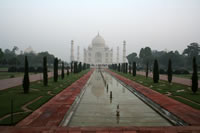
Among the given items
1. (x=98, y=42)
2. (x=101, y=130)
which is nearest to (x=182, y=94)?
(x=101, y=130)

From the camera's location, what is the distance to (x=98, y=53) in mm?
77750

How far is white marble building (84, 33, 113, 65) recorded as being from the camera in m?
77.0

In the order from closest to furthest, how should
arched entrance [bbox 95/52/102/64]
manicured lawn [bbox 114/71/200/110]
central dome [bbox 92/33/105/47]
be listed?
manicured lawn [bbox 114/71/200/110] → central dome [bbox 92/33/105/47] → arched entrance [bbox 95/52/102/64]

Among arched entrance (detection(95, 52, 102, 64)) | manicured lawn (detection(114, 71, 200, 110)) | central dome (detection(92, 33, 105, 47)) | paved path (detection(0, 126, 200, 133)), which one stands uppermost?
central dome (detection(92, 33, 105, 47))

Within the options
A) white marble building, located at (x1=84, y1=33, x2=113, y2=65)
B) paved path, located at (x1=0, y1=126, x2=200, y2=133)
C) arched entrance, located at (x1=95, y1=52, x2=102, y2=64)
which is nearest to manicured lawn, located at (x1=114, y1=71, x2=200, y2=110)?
paved path, located at (x1=0, y1=126, x2=200, y2=133)

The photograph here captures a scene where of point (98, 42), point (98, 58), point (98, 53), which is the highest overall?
point (98, 42)

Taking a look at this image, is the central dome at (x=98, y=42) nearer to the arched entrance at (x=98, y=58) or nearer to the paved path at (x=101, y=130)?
the arched entrance at (x=98, y=58)

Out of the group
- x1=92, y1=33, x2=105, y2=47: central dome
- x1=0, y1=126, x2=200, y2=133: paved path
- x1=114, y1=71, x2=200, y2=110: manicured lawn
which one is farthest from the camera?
x1=92, y1=33, x2=105, y2=47: central dome

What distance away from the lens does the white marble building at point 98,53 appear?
253 feet

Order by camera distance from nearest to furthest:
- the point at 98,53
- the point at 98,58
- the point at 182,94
A: the point at 182,94
the point at 98,53
the point at 98,58

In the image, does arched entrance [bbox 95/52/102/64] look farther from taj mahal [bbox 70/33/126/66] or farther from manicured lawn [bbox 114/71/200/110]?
manicured lawn [bbox 114/71/200/110]

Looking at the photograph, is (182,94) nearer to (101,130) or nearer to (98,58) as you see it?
Result: (101,130)

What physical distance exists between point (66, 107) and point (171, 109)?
14.0 feet

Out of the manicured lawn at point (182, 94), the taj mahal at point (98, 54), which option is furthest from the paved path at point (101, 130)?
the taj mahal at point (98, 54)
